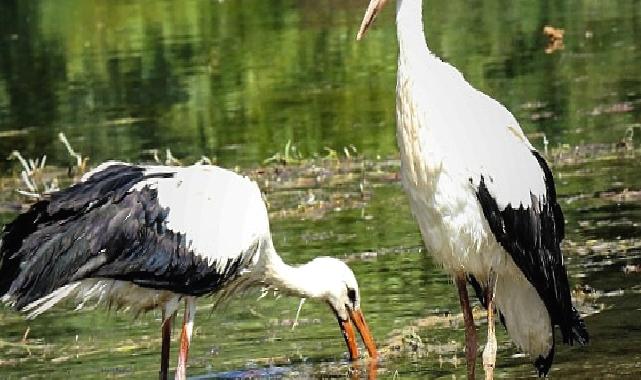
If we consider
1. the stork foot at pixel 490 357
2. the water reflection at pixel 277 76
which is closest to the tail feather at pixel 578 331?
the stork foot at pixel 490 357

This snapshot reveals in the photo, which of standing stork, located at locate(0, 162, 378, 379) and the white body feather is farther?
standing stork, located at locate(0, 162, 378, 379)

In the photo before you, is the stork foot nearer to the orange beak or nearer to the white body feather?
the white body feather

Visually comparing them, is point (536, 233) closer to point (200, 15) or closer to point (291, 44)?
point (291, 44)

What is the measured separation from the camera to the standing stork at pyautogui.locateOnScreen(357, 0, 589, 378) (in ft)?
25.8

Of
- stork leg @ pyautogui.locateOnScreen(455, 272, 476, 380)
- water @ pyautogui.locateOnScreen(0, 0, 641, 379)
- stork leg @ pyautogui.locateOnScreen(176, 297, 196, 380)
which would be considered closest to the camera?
stork leg @ pyautogui.locateOnScreen(455, 272, 476, 380)

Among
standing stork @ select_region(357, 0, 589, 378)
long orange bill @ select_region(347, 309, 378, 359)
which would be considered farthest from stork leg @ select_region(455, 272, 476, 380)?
long orange bill @ select_region(347, 309, 378, 359)

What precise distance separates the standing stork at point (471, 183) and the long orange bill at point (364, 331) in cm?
110

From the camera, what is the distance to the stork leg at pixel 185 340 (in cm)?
854

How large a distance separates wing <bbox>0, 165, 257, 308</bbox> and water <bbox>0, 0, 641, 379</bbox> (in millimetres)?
752

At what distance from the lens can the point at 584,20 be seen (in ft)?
80.3

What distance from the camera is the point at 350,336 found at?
937 centimetres

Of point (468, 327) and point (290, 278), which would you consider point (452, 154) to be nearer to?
point (468, 327)

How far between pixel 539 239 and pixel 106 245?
2100 mm

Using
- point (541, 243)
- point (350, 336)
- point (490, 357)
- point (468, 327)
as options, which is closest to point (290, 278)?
point (350, 336)
